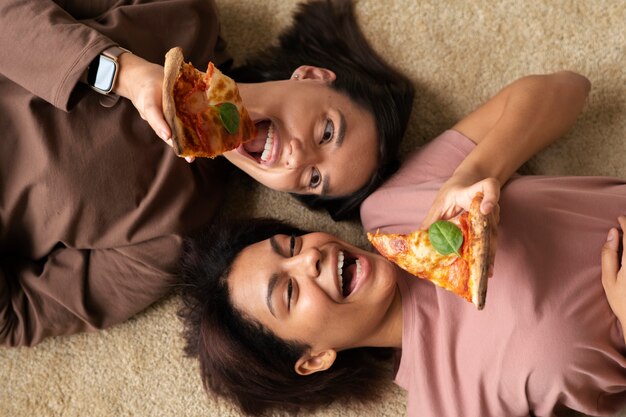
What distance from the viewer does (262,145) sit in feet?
3.86

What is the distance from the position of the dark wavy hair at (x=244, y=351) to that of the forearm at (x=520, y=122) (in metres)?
0.45

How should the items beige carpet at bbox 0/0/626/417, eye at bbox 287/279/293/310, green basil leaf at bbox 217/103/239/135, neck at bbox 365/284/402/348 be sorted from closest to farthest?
1. green basil leaf at bbox 217/103/239/135
2. eye at bbox 287/279/293/310
3. neck at bbox 365/284/402/348
4. beige carpet at bbox 0/0/626/417

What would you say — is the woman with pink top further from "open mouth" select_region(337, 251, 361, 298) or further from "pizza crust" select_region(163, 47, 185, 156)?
"pizza crust" select_region(163, 47, 185, 156)

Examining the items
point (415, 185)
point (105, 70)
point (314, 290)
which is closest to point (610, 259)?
point (415, 185)

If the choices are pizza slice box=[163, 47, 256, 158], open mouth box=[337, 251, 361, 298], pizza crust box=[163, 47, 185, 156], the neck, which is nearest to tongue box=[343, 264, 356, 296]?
open mouth box=[337, 251, 361, 298]

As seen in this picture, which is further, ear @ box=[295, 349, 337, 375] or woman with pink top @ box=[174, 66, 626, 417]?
ear @ box=[295, 349, 337, 375]

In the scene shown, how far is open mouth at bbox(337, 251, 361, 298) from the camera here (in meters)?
1.13

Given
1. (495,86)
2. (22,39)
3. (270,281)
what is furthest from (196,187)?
(495,86)

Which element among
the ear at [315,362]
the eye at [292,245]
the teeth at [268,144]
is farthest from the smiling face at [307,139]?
the ear at [315,362]

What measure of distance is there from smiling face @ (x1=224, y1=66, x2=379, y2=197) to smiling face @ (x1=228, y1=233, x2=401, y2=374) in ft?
0.43

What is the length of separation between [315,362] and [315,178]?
1.28 feet

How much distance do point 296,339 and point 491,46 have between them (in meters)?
0.86

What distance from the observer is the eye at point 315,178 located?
1205mm

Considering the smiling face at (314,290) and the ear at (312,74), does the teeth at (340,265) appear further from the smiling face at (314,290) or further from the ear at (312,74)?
the ear at (312,74)
